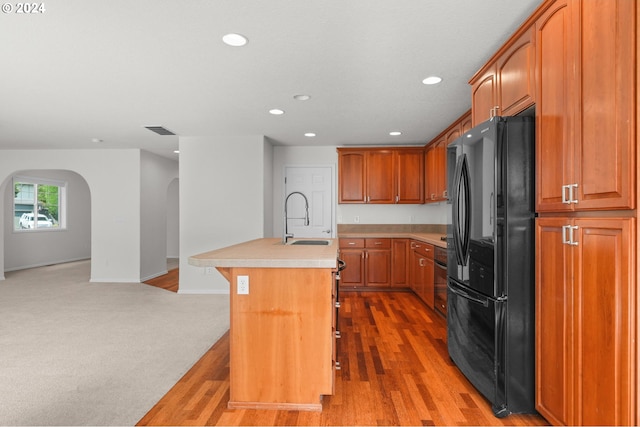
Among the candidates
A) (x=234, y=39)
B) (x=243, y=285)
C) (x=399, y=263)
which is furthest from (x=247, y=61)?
(x=399, y=263)

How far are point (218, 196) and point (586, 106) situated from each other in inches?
178

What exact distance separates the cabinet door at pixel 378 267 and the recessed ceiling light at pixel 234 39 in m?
3.66

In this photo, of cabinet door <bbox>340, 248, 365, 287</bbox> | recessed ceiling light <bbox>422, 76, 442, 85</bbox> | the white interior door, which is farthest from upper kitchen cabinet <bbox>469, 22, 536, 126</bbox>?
the white interior door

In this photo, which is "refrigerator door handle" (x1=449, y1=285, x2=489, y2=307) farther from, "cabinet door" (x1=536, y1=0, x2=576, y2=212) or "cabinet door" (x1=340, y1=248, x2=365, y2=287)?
"cabinet door" (x1=340, y1=248, x2=365, y2=287)

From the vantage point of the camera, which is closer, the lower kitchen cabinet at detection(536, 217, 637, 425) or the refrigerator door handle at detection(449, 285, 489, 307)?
the lower kitchen cabinet at detection(536, 217, 637, 425)

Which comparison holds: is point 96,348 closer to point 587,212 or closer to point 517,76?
point 587,212

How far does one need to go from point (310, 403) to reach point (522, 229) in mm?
1629

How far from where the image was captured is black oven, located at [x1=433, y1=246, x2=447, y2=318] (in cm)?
360

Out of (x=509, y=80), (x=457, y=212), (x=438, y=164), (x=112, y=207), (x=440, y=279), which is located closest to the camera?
(x=509, y=80)

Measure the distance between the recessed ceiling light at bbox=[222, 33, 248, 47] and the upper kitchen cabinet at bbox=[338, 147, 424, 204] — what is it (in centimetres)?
333

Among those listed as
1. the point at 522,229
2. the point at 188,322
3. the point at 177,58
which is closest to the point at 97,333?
the point at 188,322

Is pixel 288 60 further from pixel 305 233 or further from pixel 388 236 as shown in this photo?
pixel 305 233

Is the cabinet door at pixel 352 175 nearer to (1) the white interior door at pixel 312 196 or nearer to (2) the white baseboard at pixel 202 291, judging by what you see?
(1) the white interior door at pixel 312 196

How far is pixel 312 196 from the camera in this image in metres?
5.92
